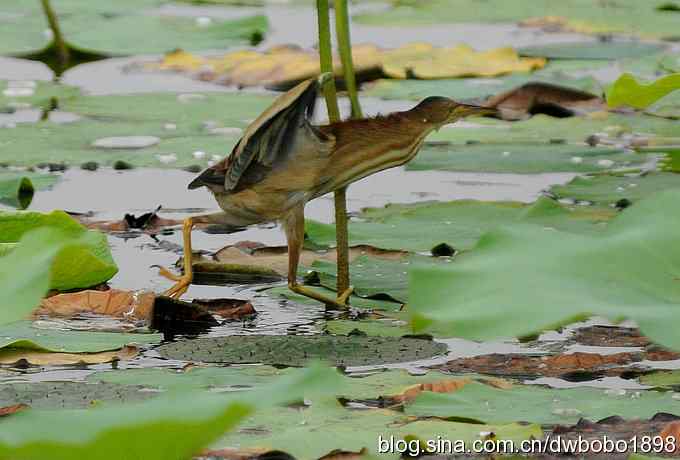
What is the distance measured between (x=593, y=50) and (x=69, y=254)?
3.91 metres

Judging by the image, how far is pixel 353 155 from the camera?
3.20 m

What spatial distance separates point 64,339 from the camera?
2885mm

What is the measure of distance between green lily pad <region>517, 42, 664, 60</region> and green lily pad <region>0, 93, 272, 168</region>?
158 centimetres

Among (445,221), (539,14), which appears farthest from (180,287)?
(539,14)

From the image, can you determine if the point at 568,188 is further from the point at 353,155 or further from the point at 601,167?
the point at 353,155

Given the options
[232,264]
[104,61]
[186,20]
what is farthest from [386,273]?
[186,20]

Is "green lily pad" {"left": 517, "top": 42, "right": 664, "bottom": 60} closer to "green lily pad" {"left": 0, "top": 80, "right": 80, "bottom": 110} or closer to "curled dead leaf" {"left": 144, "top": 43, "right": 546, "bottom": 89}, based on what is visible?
"curled dead leaf" {"left": 144, "top": 43, "right": 546, "bottom": 89}

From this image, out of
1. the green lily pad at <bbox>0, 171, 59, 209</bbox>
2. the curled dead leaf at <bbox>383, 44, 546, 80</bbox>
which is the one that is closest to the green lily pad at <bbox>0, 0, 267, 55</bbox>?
the curled dead leaf at <bbox>383, 44, 546, 80</bbox>

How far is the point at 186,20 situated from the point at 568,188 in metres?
3.54

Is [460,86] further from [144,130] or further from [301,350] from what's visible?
[301,350]

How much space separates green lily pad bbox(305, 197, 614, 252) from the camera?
3.61m

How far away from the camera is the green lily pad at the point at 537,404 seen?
237 centimetres

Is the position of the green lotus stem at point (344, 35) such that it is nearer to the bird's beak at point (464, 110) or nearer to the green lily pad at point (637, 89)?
the bird's beak at point (464, 110)

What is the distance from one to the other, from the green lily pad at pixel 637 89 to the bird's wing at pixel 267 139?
643 millimetres
